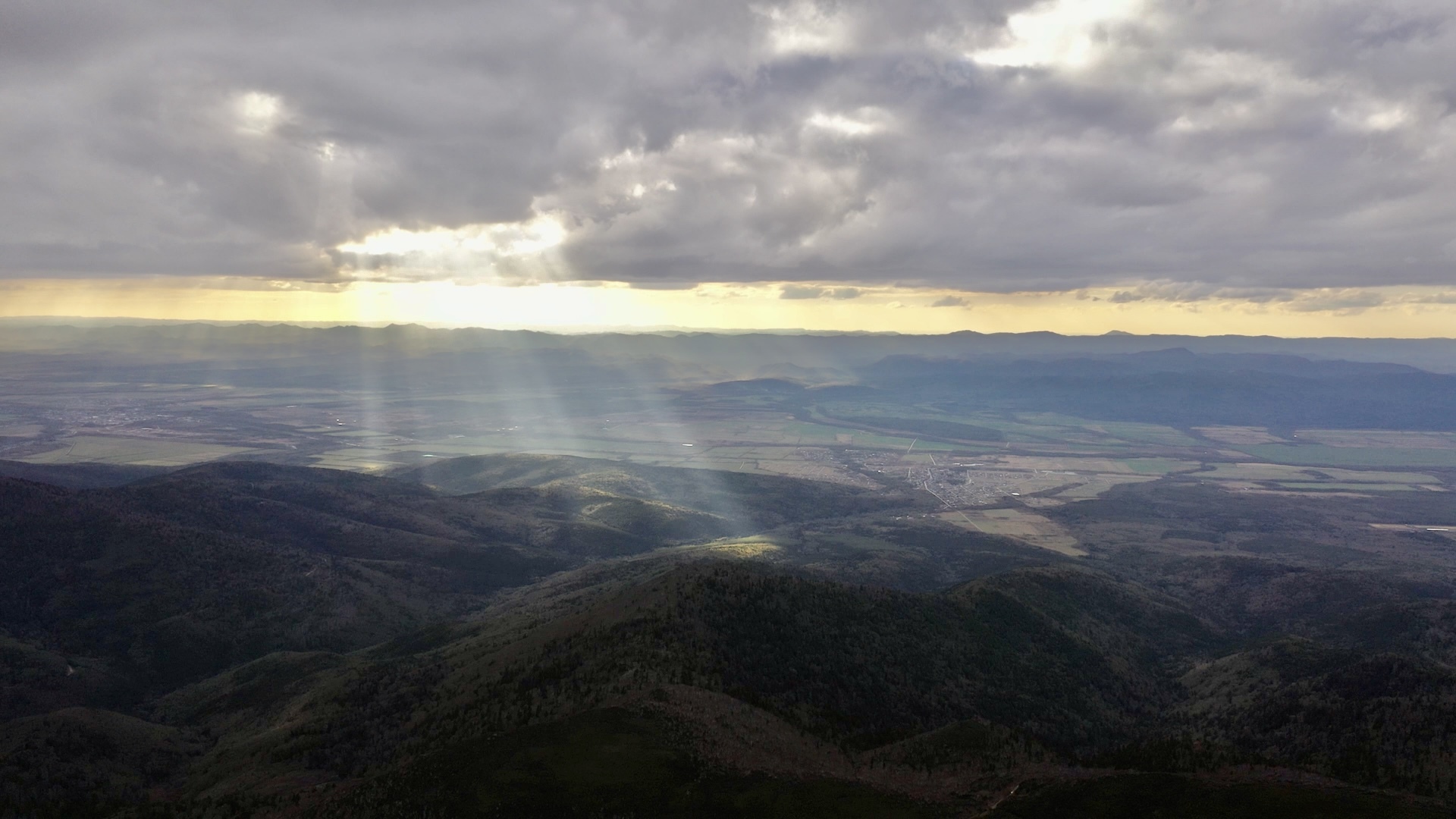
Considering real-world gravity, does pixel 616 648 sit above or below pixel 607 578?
above

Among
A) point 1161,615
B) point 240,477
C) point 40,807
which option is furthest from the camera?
point 240,477

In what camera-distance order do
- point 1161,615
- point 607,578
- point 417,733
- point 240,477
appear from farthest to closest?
point 240,477
point 607,578
point 1161,615
point 417,733

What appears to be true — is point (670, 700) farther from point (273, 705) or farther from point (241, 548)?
point (241, 548)

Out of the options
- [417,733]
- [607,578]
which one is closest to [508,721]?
[417,733]

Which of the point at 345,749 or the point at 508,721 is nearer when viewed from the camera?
the point at 508,721

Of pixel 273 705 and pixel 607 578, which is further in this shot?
pixel 607 578

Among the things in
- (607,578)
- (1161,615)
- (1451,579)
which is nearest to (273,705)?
(607,578)

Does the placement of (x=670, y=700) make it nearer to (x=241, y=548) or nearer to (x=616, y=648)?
(x=616, y=648)

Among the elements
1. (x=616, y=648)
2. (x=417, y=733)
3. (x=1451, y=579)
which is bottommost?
(x=1451, y=579)

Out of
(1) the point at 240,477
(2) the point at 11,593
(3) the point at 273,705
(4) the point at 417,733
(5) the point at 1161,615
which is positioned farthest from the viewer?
(1) the point at 240,477
